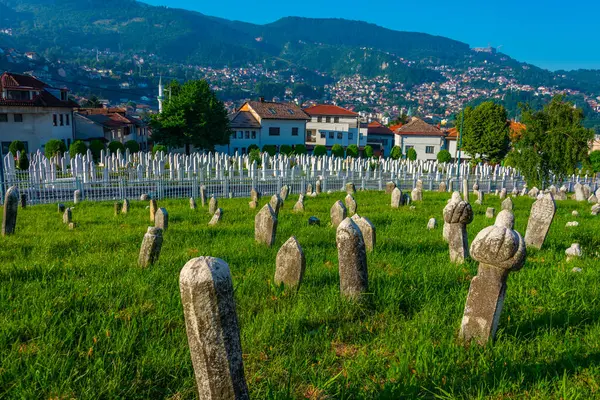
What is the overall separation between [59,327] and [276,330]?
218 cm

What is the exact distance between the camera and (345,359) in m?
3.98

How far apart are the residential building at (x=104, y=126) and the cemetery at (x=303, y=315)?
41092mm

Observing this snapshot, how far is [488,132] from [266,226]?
4292 cm

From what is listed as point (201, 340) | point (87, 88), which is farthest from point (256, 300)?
point (87, 88)

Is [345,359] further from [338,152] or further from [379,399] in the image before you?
[338,152]

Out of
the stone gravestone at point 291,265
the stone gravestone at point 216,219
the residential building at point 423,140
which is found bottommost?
the stone gravestone at point 216,219

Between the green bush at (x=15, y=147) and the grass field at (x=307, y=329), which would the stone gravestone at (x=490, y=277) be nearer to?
the grass field at (x=307, y=329)

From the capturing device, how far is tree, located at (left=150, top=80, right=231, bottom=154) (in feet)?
128

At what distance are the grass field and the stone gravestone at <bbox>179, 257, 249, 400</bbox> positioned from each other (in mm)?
677

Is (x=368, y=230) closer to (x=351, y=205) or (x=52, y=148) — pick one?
(x=351, y=205)

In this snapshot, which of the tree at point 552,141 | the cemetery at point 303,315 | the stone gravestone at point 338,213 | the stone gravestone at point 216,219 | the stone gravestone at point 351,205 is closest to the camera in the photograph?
the cemetery at point 303,315

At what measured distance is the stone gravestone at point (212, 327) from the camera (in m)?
2.65

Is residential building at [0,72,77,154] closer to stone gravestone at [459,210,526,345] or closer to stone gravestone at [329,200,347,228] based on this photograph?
stone gravestone at [329,200,347,228]

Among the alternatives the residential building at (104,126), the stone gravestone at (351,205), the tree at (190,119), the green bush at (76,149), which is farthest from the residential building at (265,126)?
the stone gravestone at (351,205)
